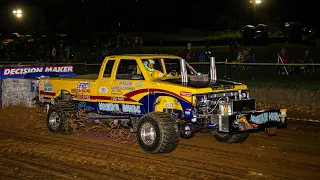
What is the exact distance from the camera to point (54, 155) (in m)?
9.56

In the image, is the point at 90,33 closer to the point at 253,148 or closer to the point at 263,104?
the point at 263,104

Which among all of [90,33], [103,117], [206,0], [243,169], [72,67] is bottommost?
[243,169]

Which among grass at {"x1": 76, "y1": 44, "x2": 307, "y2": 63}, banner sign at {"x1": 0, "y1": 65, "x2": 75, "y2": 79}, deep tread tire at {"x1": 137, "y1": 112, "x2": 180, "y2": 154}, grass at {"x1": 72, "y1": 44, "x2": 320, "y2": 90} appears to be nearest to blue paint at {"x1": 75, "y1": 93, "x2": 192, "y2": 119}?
deep tread tire at {"x1": 137, "y1": 112, "x2": 180, "y2": 154}

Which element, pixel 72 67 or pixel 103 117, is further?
pixel 72 67

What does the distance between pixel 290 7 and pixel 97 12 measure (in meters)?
21.9

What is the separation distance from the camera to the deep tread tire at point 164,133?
9055 mm

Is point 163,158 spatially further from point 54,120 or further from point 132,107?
point 54,120

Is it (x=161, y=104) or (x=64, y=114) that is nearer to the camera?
(x=161, y=104)

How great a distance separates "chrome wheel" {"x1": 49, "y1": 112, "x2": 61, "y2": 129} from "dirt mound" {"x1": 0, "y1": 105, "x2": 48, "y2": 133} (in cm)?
61

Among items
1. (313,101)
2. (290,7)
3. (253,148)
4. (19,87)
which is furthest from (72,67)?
(290,7)

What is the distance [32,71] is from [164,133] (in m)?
10.3

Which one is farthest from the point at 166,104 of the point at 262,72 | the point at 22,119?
the point at 262,72

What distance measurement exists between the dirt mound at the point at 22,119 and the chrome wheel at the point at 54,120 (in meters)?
0.61

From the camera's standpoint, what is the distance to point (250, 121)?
905 cm
